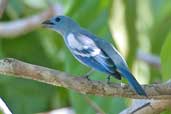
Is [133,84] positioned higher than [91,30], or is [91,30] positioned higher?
[91,30]

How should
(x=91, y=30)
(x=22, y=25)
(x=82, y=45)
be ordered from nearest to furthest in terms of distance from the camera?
(x=82, y=45) → (x=91, y=30) → (x=22, y=25)

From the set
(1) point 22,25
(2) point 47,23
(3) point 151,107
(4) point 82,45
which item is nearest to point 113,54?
(4) point 82,45

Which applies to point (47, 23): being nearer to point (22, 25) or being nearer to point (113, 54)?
point (113, 54)

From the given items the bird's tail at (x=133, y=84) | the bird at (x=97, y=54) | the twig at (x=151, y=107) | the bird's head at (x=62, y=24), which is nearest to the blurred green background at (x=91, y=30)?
the bird's head at (x=62, y=24)

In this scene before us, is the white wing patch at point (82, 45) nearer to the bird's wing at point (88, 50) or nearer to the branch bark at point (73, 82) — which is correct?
the bird's wing at point (88, 50)

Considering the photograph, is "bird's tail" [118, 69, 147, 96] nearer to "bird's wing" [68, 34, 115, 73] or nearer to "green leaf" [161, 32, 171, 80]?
"bird's wing" [68, 34, 115, 73]

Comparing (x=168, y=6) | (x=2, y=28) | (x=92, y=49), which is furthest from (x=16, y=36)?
(x=92, y=49)
